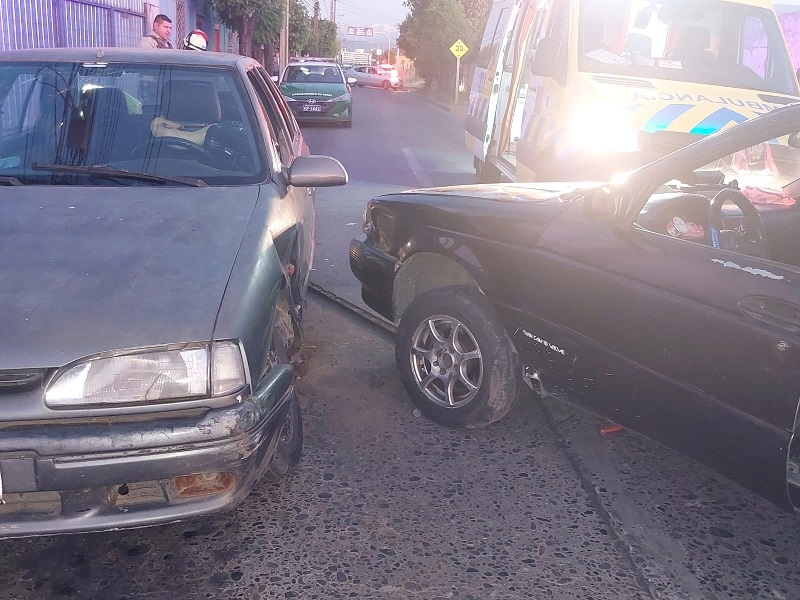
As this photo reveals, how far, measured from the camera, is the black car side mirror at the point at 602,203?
3086 mm

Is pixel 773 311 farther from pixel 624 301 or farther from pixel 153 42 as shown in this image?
pixel 153 42

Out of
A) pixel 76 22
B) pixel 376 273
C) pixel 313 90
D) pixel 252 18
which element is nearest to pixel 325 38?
pixel 252 18

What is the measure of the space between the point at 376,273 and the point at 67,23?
985 cm

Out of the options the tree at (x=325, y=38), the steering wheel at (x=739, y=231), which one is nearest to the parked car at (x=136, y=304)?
the steering wheel at (x=739, y=231)

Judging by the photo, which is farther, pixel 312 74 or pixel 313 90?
pixel 312 74

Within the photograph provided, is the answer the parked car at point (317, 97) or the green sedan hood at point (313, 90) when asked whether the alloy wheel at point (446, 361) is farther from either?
the green sedan hood at point (313, 90)

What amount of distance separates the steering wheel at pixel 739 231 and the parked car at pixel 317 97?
15989 millimetres

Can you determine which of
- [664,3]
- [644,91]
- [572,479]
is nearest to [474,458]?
[572,479]

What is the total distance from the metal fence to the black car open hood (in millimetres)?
8031

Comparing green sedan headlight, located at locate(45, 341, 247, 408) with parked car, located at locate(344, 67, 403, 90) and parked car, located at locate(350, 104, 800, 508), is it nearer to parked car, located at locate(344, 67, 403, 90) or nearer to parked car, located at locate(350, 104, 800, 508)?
parked car, located at locate(350, 104, 800, 508)

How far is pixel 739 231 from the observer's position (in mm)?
3344

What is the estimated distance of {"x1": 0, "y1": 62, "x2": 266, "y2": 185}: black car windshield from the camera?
355 cm

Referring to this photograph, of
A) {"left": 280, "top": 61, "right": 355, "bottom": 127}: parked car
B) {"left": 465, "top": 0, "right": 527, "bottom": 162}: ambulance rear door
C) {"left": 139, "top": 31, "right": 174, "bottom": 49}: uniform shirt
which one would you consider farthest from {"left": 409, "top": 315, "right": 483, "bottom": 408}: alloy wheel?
{"left": 280, "top": 61, "right": 355, "bottom": 127}: parked car

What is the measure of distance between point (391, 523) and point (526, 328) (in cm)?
100
